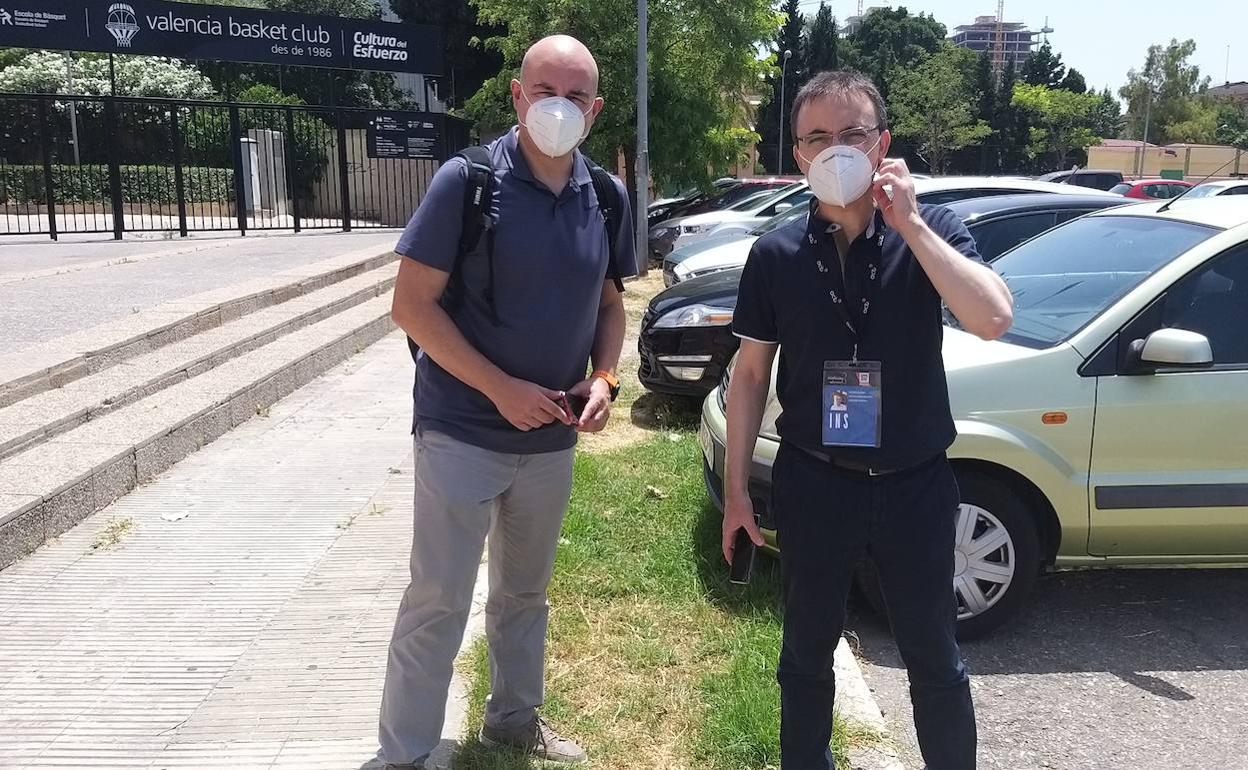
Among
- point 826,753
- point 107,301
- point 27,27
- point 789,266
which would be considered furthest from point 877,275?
point 27,27

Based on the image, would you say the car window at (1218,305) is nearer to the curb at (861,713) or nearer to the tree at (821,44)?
the curb at (861,713)

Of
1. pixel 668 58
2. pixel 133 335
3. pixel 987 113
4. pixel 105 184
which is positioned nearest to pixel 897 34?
pixel 987 113

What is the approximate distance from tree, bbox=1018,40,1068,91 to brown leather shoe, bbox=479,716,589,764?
91718mm

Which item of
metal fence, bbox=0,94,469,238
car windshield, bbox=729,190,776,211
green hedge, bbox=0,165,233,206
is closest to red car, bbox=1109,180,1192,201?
car windshield, bbox=729,190,776,211

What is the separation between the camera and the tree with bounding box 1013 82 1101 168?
216 feet

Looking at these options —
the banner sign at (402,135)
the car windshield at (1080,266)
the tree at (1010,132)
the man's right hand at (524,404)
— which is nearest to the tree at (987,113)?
the tree at (1010,132)

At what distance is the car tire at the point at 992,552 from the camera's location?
12.2 feet

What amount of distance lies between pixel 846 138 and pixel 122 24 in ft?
62.9

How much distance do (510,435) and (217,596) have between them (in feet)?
6.72

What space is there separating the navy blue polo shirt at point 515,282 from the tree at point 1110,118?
9351cm

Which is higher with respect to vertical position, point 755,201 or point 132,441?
point 755,201

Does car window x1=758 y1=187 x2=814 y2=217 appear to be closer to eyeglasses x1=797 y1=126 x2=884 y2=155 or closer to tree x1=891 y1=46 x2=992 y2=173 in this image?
eyeglasses x1=797 y1=126 x2=884 y2=155

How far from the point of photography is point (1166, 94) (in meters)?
92.2

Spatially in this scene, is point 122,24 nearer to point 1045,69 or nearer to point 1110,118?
point 1045,69
